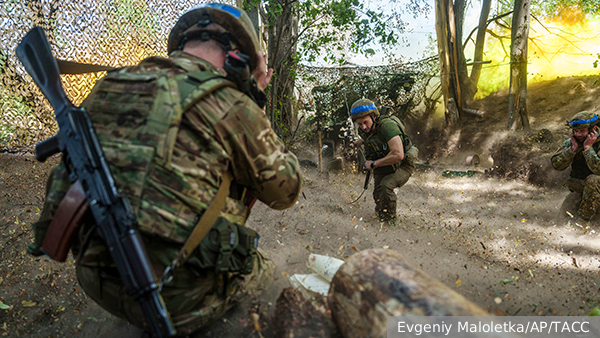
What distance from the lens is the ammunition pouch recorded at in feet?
5.30

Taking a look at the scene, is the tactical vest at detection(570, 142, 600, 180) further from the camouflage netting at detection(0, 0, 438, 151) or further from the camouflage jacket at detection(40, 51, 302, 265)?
the camouflage netting at detection(0, 0, 438, 151)

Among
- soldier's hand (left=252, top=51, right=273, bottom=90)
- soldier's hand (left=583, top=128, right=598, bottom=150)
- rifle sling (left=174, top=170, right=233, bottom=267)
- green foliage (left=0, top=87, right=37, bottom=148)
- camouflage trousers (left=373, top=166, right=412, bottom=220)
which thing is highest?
soldier's hand (left=252, top=51, right=273, bottom=90)

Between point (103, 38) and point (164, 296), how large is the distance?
4.86m

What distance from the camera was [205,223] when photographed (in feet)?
5.23

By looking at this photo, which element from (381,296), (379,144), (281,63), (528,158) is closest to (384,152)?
(379,144)

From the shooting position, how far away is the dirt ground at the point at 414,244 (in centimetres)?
255

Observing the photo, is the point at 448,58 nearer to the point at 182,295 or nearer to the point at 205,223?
the point at 205,223

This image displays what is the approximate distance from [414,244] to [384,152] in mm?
1529

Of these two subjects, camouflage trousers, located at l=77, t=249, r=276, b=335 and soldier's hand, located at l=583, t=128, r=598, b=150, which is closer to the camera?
camouflage trousers, located at l=77, t=249, r=276, b=335

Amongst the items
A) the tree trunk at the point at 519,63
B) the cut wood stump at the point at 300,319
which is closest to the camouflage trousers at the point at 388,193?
the cut wood stump at the point at 300,319

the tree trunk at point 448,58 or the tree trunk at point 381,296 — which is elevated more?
the tree trunk at point 448,58

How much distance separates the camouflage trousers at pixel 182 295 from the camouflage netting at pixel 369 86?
336 inches

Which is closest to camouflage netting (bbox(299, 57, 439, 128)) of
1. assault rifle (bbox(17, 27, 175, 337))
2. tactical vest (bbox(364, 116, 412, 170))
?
tactical vest (bbox(364, 116, 412, 170))

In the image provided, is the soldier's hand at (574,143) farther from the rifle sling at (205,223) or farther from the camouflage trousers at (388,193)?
the rifle sling at (205,223)
